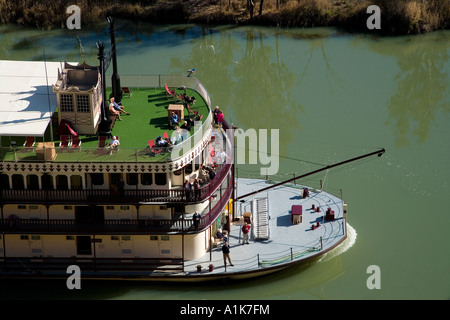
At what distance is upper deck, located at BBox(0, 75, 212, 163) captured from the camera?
129 feet

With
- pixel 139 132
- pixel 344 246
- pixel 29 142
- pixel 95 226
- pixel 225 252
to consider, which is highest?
pixel 29 142

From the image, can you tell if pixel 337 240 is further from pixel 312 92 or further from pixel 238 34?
pixel 238 34

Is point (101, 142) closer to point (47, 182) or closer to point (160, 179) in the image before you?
point (47, 182)

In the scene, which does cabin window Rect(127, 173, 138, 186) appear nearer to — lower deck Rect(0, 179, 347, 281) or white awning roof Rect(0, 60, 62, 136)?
lower deck Rect(0, 179, 347, 281)

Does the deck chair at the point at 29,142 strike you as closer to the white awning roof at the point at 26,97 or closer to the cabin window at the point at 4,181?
the white awning roof at the point at 26,97

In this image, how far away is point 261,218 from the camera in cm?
4412

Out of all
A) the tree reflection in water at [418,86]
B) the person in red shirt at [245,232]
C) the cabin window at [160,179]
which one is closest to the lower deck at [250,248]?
the person in red shirt at [245,232]

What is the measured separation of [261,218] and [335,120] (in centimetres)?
1553

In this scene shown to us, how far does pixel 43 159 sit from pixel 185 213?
6.42 m

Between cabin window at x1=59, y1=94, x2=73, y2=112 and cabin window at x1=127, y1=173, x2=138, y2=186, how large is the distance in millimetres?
3840

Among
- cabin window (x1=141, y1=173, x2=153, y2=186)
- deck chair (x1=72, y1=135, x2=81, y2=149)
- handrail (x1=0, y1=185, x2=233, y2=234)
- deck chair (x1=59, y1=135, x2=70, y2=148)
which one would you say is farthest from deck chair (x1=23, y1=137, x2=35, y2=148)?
cabin window (x1=141, y1=173, x2=153, y2=186)

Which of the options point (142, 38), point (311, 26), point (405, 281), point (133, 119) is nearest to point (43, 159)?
point (133, 119)

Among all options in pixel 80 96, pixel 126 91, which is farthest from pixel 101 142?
pixel 126 91

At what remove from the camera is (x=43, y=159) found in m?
39.1
